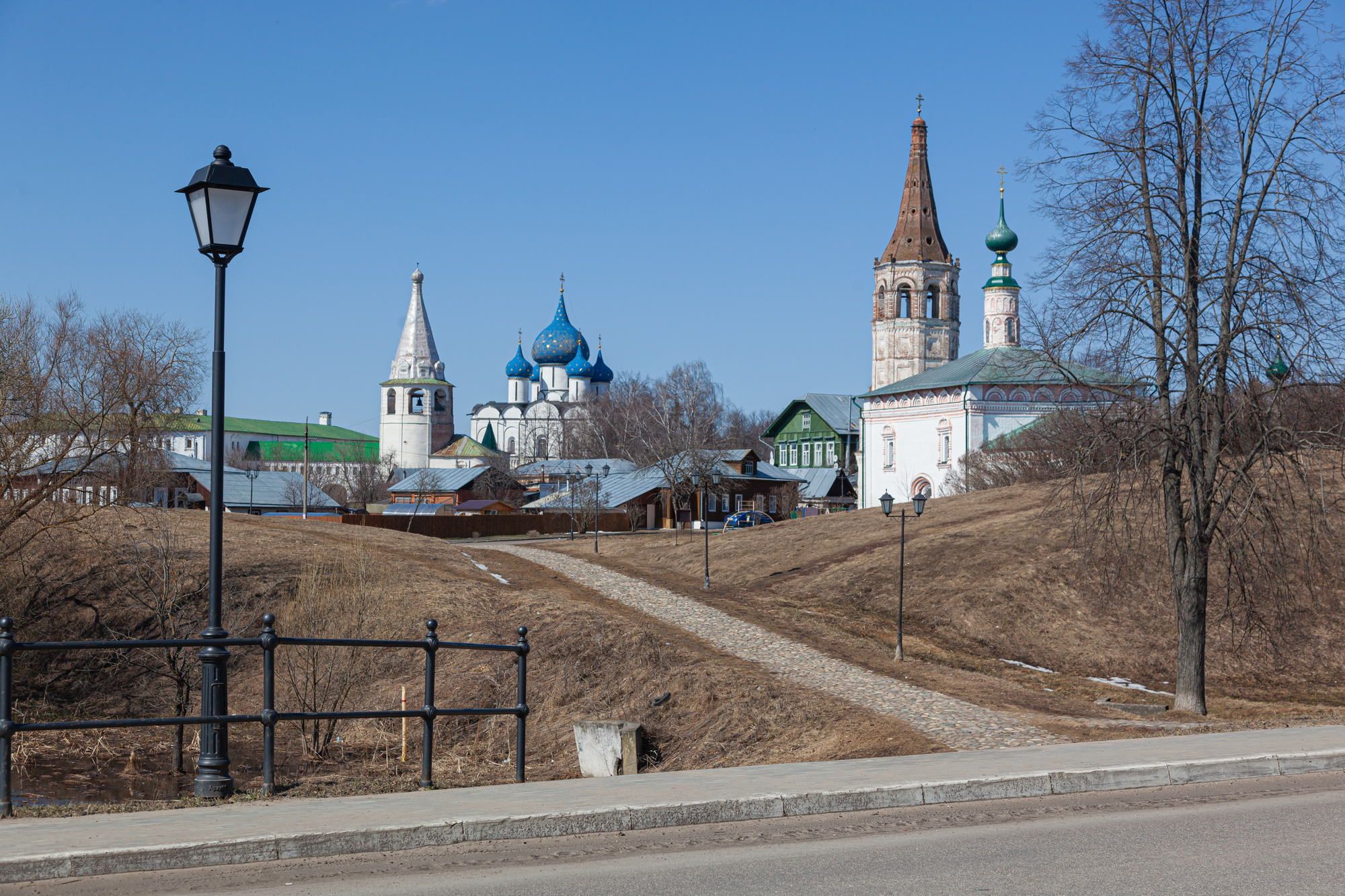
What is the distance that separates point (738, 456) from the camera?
86188 millimetres

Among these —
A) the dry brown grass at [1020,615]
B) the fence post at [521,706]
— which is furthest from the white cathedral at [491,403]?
the fence post at [521,706]

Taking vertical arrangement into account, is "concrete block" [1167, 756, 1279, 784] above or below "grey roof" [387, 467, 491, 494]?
below

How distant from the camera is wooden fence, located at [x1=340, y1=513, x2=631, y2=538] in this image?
63719 mm

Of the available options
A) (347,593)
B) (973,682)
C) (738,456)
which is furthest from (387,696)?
(738,456)

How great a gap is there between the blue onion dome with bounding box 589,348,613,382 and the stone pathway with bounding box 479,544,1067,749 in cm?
12074

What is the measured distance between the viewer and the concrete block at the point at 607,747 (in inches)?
695

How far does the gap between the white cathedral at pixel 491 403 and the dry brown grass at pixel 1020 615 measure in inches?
3408

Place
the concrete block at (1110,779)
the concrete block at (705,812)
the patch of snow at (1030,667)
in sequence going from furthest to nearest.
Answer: the patch of snow at (1030,667) < the concrete block at (1110,779) < the concrete block at (705,812)

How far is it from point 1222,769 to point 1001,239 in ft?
268

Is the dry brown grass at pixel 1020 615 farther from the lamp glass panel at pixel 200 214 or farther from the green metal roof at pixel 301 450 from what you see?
the green metal roof at pixel 301 450

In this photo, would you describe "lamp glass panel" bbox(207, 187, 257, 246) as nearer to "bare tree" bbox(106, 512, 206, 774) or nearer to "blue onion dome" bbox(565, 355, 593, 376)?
"bare tree" bbox(106, 512, 206, 774)

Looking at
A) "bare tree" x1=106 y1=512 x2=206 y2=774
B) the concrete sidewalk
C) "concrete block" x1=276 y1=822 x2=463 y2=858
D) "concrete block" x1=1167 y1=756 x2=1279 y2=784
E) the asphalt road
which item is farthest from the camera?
"bare tree" x1=106 y1=512 x2=206 y2=774

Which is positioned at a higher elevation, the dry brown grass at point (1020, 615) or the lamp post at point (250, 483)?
the lamp post at point (250, 483)


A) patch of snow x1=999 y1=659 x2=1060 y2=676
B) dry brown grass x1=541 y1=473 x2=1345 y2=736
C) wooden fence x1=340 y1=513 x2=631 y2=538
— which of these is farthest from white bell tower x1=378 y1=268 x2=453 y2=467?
patch of snow x1=999 y1=659 x2=1060 y2=676
